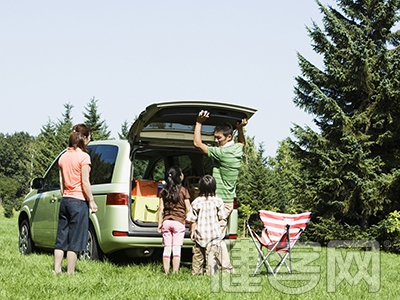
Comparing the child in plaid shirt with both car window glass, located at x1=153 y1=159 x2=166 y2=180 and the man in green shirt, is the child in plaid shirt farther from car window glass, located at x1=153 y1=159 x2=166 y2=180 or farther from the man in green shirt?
car window glass, located at x1=153 y1=159 x2=166 y2=180

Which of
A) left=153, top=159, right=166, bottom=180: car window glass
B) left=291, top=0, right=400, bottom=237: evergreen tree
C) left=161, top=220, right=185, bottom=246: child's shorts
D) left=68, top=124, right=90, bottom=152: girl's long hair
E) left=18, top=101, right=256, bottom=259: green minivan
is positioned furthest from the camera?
left=291, top=0, right=400, bottom=237: evergreen tree

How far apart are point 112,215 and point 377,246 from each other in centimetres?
1166

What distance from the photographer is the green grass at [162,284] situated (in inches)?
216

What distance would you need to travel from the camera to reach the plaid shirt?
7.16m

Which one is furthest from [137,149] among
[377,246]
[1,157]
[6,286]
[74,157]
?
[1,157]

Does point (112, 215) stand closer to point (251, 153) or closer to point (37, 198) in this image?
point (37, 198)

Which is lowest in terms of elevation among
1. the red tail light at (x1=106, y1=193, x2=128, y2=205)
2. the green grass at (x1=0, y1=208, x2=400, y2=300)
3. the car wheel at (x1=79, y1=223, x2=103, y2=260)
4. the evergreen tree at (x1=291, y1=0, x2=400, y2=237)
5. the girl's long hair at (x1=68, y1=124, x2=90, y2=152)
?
the green grass at (x1=0, y1=208, x2=400, y2=300)

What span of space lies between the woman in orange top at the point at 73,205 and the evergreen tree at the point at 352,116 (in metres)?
13.3

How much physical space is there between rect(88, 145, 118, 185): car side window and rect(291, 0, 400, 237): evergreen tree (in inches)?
460

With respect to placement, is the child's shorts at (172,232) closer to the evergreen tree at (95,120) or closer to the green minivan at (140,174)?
the green minivan at (140,174)

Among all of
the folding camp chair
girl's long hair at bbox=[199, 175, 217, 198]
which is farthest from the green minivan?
girl's long hair at bbox=[199, 175, 217, 198]

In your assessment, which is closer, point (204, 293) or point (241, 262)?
point (204, 293)

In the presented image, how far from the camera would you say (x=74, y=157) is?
22.5ft

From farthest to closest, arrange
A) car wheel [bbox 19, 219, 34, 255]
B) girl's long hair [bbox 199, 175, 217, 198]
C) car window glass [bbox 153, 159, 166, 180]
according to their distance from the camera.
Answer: car wheel [bbox 19, 219, 34, 255]
car window glass [bbox 153, 159, 166, 180]
girl's long hair [bbox 199, 175, 217, 198]
